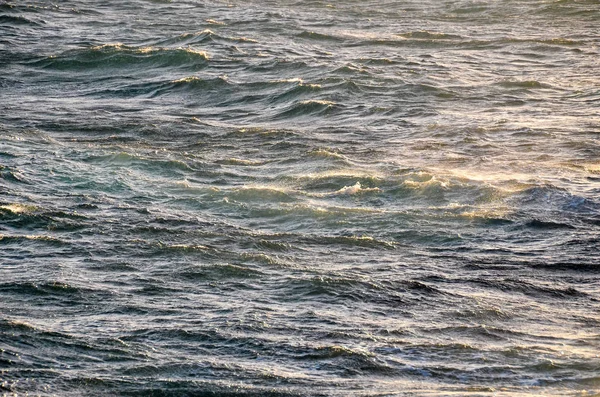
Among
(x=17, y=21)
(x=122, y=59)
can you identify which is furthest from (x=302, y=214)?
(x=17, y=21)

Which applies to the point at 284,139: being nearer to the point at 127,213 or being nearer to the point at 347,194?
the point at 347,194

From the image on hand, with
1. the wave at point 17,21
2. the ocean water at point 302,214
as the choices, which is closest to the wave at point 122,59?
the ocean water at point 302,214

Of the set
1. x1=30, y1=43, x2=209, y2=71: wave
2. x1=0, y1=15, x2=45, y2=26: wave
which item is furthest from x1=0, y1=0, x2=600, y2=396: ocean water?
x1=0, y1=15, x2=45, y2=26: wave

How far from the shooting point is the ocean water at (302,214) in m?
8.84

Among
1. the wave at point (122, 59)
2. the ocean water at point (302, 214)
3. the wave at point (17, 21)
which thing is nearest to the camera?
the ocean water at point (302, 214)

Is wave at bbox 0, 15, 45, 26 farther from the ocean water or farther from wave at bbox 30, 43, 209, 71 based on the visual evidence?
wave at bbox 30, 43, 209, 71

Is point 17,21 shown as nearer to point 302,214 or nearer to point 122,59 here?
point 122,59

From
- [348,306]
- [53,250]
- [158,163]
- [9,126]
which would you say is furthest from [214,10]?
[348,306]

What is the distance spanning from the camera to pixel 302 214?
13.4 m

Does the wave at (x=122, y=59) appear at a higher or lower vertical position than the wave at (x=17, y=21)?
lower

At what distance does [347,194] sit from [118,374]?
6159 millimetres

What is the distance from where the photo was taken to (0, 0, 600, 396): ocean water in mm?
8836

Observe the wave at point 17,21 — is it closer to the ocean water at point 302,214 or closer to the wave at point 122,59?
the ocean water at point 302,214

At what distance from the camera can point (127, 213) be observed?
44.1 ft
